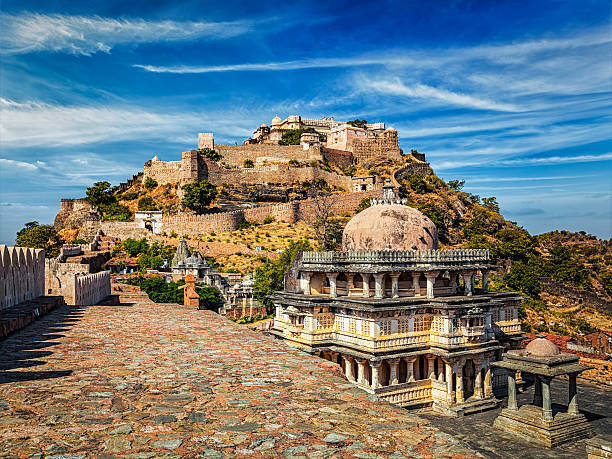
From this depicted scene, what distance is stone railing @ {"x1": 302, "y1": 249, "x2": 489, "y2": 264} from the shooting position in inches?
737

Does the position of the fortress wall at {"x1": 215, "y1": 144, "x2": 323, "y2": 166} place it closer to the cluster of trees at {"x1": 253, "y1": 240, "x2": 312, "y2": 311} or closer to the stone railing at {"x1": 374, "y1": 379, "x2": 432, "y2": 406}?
the cluster of trees at {"x1": 253, "y1": 240, "x2": 312, "y2": 311}

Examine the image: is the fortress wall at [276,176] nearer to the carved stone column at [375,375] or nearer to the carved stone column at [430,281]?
the carved stone column at [430,281]

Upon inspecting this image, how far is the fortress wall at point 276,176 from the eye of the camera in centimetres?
6906

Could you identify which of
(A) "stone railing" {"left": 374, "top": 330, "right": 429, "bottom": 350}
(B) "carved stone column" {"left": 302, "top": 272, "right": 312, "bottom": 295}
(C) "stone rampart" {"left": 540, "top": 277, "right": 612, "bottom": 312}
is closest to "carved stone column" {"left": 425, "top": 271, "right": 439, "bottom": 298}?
(A) "stone railing" {"left": 374, "top": 330, "right": 429, "bottom": 350}

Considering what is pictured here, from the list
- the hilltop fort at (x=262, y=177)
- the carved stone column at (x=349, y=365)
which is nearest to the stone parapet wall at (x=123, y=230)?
the hilltop fort at (x=262, y=177)

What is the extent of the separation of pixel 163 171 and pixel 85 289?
2198 inches

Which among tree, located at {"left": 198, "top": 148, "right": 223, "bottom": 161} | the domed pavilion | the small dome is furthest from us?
tree, located at {"left": 198, "top": 148, "right": 223, "bottom": 161}

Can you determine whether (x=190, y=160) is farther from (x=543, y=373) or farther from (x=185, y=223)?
(x=543, y=373)

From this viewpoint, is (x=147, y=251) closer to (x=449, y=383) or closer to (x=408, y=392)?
(x=408, y=392)

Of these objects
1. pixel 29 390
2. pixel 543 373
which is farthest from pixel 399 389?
pixel 29 390

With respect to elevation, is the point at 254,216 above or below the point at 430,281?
above

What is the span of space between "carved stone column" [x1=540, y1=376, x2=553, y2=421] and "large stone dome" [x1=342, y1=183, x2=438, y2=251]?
7.52 meters

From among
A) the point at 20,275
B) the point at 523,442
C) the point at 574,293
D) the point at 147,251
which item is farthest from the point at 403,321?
the point at 574,293

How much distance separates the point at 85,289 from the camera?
16281 mm
